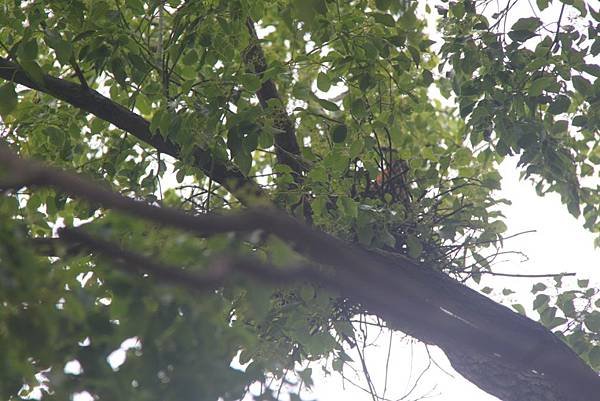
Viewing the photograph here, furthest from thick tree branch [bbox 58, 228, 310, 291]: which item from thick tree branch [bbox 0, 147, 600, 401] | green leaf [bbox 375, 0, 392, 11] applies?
green leaf [bbox 375, 0, 392, 11]

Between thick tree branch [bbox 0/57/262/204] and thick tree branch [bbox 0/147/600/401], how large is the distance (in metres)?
0.51

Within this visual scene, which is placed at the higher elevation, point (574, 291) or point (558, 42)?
point (558, 42)

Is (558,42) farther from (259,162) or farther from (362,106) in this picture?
(259,162)

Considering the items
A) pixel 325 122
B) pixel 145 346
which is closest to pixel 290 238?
pixel 145 346

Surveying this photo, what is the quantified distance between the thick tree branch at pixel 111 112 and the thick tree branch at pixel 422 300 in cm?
51

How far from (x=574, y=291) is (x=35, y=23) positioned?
5.80 feet

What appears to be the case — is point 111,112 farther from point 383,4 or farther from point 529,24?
point 529,24

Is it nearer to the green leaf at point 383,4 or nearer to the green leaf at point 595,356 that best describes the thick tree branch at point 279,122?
the green leaf at point 383,4

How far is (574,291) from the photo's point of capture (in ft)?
7.87

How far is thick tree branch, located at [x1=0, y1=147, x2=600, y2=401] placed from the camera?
0.80 meters

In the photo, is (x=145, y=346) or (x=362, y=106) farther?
(x=362, y=106)

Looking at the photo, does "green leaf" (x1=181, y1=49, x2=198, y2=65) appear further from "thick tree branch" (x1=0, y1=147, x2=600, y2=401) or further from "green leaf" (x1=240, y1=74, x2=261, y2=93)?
"thick tree branch" (x1=0, y1=147, x2=600, y2=401)

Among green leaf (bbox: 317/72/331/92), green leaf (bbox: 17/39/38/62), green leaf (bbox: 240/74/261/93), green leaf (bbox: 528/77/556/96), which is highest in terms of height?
green leaf (bbox: 317/72/331/92)

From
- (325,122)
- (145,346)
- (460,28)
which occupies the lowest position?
(145,346)
